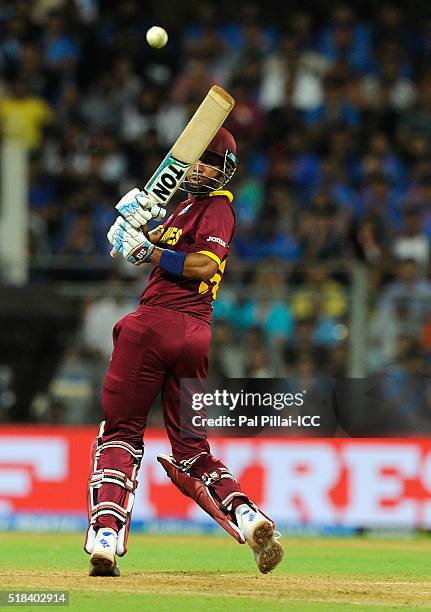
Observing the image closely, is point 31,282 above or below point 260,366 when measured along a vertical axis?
above

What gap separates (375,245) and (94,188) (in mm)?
2970

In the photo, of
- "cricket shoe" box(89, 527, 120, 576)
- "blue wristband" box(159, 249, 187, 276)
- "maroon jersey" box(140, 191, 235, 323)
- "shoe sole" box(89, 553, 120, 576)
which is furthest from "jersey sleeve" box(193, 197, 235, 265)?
"shoe sole" box(89, 553, 120, 576)

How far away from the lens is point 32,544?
9.27m

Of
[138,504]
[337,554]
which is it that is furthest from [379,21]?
[337,554]

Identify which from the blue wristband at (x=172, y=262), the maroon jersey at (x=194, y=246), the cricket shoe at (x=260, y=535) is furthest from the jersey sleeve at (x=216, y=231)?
the cricket shoe at (x=260, y=535)

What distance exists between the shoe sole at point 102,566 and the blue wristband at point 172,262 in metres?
1.35

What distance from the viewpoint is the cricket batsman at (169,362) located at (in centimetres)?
664

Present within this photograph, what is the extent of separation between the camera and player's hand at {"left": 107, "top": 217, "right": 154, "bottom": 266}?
660cm

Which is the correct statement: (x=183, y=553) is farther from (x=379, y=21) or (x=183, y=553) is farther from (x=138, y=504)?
(x=379, y=21)

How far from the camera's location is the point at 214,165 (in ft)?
22.9

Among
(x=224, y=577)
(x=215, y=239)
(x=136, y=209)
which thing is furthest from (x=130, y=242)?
(x=224, y=577)

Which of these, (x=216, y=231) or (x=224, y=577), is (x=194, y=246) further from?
(x=224, y=577)

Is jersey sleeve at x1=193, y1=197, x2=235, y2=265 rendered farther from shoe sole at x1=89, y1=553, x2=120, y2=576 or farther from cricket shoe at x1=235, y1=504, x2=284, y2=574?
shoe sole at x1=89, y1=553, x2=120, y2=576

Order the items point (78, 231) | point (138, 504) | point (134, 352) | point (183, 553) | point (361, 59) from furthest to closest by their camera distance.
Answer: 1. point (361, 59)
2. point (78, 231)
3. point (138, 504)
4. point (183, 553)
5. point (134, 352)
